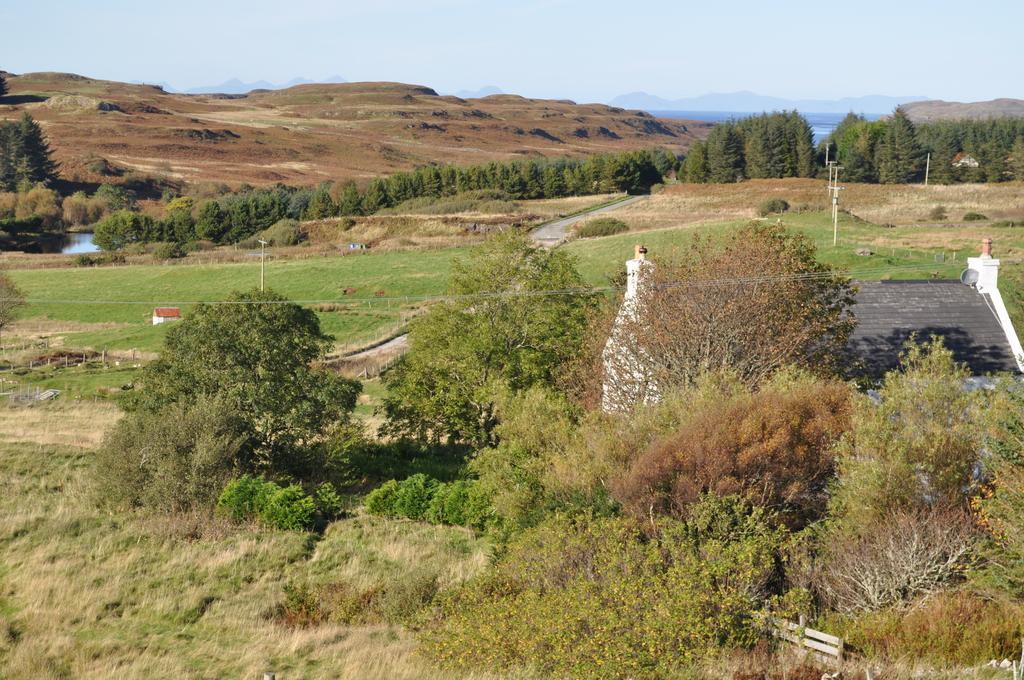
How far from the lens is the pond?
101m

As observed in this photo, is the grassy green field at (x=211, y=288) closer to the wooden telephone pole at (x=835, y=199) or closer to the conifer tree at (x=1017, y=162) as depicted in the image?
the wooden telephone pole at (x=835, y=199)

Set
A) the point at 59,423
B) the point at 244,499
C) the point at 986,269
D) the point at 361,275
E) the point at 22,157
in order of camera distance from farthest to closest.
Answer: the point at 22,157 → the point at 361,275 → the point at 59,423 → the point at 986,269 → the point at 244,499

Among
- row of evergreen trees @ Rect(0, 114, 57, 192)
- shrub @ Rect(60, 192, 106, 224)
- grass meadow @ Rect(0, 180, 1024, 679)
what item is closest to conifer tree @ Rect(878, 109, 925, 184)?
grass meadow @ Rect(0, 180, 1024, 679)

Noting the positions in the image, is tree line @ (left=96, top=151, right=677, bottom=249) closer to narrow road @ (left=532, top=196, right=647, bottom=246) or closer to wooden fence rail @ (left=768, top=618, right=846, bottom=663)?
narrow road @ (left=532, top=196, right=647, bottom=246)

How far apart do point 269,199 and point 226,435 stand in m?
90.5

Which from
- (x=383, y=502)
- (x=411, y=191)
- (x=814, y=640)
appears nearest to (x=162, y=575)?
(x=383, y=502)

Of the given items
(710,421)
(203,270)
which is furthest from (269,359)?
(203,270)

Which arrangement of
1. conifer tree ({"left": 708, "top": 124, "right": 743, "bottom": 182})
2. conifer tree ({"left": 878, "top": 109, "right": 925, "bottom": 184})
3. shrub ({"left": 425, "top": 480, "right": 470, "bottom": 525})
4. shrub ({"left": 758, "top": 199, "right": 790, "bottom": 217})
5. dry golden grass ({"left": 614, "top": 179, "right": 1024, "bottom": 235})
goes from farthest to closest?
conifer tree ({"left": 708, "top": 124, "right": 743, "bottom": 182})
conifer tree ({"left": 878, "top": 109, "right": 925, "bottom": 184})
dry golden grass ({"left": 614, "top": 179, "right": 1024, "bottom": 235})
shrub ({"left": 758, "top": 199, "right": 790, "bottom": 217})
shrub ({"left": 425, "top": 480, "right": 470, "bottom": 525})

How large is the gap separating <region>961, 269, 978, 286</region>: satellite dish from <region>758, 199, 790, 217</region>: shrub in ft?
198

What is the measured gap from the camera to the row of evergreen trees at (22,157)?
138m

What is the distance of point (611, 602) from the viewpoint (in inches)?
484

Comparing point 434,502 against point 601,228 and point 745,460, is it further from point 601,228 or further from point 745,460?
point 601,228

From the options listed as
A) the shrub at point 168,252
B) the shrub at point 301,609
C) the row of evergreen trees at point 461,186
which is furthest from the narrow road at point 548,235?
the shrub at point 168,252

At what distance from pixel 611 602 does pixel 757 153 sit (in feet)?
358
